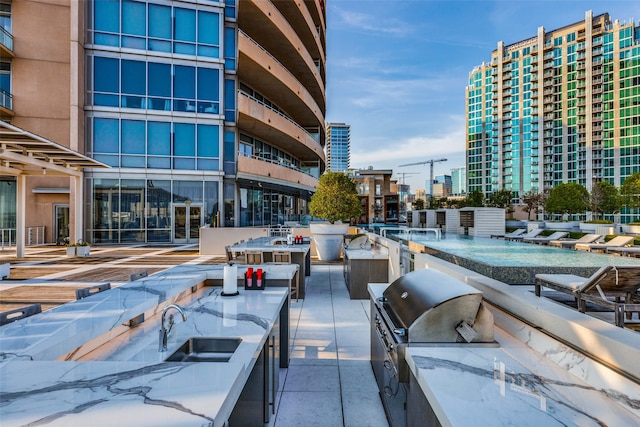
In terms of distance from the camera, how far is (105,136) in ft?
60.1

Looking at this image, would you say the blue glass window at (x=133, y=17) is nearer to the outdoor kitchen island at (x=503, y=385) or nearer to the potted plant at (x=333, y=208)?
the potted plant at (x=333, y=208)

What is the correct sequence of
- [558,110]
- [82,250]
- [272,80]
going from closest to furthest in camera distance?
[82,250], [272,80], [558,110]

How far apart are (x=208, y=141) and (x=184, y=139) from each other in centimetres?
132

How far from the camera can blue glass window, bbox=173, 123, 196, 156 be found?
1903 cm

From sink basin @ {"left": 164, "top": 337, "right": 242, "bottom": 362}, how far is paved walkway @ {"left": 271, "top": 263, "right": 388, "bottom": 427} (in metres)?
1.20

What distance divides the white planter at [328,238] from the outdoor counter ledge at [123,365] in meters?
10.1

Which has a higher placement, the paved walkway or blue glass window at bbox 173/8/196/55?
blue glass window at bbox 173/8/196/55

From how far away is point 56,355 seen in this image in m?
1.96

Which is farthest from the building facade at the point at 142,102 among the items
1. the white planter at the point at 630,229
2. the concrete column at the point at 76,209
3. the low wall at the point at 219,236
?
the white planter at the point at 630,229

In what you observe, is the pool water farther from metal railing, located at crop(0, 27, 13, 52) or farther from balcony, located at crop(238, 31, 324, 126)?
metal railing, located at crop(0, 27, 13, 52)

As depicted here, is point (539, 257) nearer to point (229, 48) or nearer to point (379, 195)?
point (229, 48)

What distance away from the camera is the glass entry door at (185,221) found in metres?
19.3

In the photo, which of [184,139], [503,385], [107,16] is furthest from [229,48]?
[503,385]

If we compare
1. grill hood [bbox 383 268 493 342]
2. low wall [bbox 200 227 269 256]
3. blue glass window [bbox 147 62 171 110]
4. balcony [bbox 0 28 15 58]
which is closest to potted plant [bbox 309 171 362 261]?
low wall [bbox 200 227 269 256]
